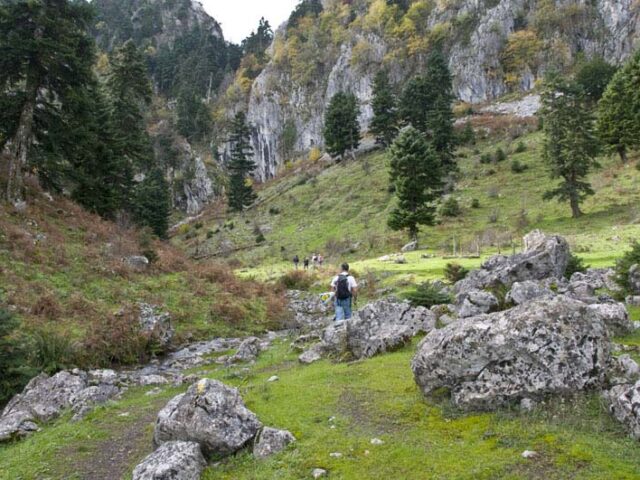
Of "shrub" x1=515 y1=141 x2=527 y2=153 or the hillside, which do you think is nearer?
the hillside

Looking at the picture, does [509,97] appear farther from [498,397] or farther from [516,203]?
[498,397]

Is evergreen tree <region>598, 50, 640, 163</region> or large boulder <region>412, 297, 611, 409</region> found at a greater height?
evergreen tree <region>598, 50, 640, 163</region>

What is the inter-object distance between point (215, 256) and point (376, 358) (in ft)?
179

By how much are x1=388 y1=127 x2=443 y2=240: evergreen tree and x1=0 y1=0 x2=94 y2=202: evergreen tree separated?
101 ft

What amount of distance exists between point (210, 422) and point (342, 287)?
10.1 metres

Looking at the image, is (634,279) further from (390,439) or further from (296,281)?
(296,281)

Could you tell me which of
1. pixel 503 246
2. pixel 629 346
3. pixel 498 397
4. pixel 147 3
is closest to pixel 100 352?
pixel 498 397

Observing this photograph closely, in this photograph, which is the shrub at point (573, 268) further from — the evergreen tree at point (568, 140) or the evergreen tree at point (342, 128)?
the evergreen tree at point (342, 128)

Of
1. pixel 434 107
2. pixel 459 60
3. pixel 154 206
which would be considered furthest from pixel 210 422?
pixel 459 60

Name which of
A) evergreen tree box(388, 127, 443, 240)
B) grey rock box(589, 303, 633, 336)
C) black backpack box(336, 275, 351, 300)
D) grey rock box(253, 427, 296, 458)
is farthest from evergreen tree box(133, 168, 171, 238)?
grey rock box(253, 427, 296, 458)

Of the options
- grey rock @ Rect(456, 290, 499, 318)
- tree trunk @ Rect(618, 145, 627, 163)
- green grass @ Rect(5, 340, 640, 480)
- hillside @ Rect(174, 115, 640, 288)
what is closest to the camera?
green grass @ Rect(5, 340, 640, 480)

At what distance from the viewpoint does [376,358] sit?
1368 centimetres

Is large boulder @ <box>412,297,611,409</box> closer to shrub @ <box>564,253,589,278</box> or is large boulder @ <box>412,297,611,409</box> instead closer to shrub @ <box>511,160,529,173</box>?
shrub @ <box>564,253,589,278</box>

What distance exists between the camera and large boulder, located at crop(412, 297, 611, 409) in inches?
328
